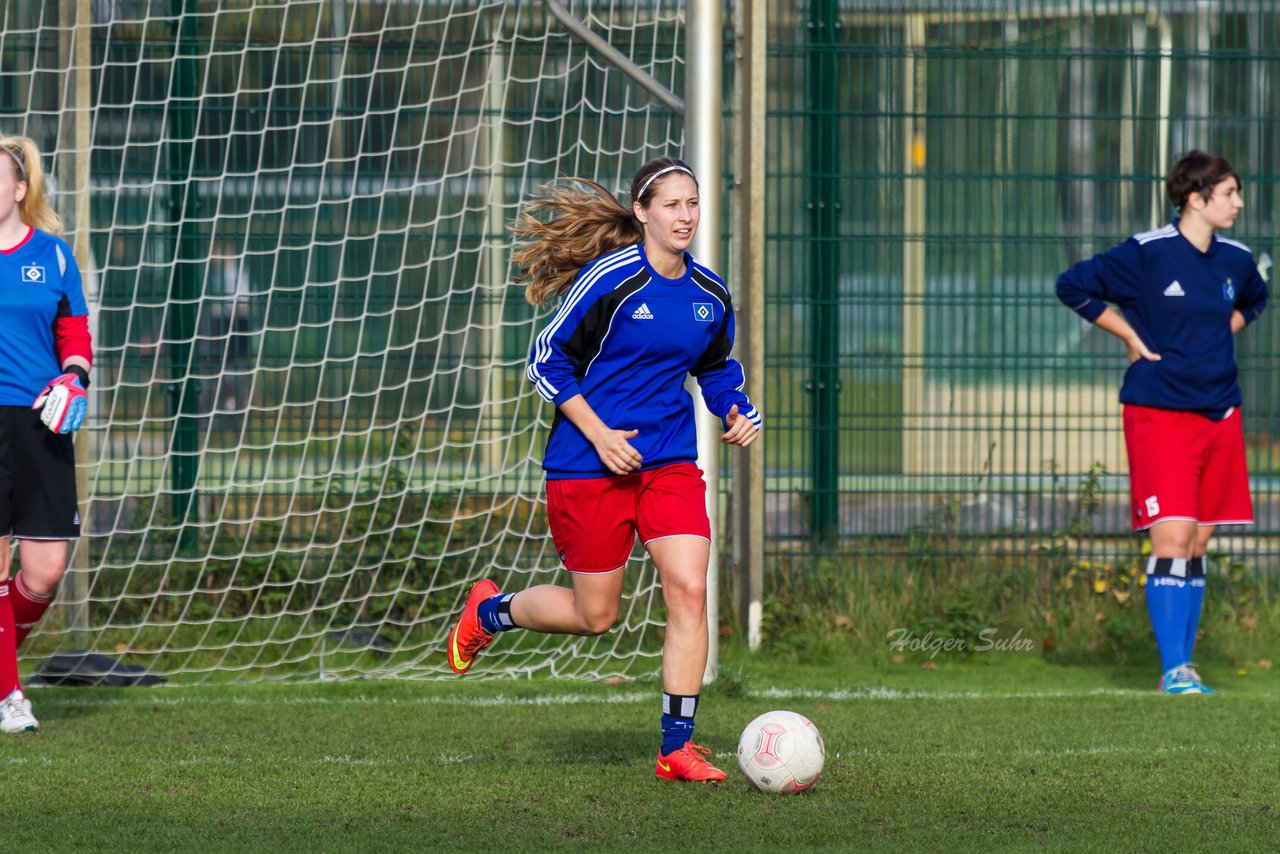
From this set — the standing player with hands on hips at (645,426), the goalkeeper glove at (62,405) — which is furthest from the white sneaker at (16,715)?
the standing player with hands on hips at (645,426)

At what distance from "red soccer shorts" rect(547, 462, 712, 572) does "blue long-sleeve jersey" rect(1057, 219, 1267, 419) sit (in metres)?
2.71

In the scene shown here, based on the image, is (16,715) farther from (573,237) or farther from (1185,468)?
(1185,468)

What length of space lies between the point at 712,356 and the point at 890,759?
58.5 inches

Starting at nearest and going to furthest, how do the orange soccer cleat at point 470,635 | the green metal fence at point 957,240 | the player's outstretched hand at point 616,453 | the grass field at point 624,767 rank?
the grass field at point 624,767 → the player's outstretched hand at point 616,453 → the orange soccer cleat at point 470,635 → the green metal fence at point 957,240

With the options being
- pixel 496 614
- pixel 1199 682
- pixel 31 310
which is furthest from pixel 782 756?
pixel 31 310

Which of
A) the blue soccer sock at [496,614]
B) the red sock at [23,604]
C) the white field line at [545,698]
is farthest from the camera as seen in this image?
the white field line at [545,698]

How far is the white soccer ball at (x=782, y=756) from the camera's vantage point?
15.7 feet

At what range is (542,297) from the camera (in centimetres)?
553

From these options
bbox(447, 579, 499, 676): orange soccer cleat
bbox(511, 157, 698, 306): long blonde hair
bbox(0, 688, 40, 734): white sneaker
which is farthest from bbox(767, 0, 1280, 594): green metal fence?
bbox(0, 688, 40, 734): white sneaker

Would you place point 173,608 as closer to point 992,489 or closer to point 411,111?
point 411,111

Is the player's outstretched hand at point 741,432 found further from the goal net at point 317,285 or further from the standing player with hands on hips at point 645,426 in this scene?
the goal net at point 317,285

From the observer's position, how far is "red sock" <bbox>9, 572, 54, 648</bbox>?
20.5 feet

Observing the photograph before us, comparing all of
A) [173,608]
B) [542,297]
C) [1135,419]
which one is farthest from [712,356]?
[173,608]

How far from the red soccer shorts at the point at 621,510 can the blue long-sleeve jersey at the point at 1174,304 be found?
8.90ft
